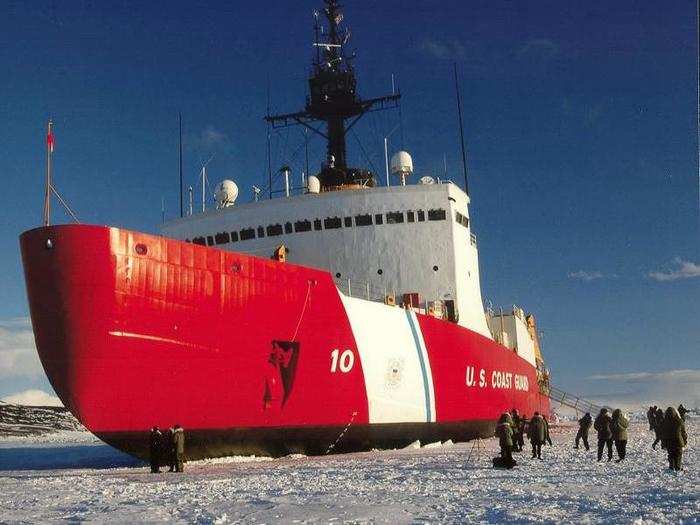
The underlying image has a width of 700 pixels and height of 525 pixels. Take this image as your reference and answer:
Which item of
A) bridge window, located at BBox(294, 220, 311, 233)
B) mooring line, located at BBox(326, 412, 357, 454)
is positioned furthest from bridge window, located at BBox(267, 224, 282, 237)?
mooring line, located at BBox(326, 412, 357, 454)

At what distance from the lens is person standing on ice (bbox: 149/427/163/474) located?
1232 cm

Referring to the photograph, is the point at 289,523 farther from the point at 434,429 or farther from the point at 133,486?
the point at 434,429

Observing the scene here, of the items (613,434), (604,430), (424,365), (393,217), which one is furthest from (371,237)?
(613,434)

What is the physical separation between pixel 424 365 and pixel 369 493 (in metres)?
10.1

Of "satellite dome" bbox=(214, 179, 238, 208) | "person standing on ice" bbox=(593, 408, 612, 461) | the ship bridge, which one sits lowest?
"person standing on ice" bbox=(593, 408, 612, 461)

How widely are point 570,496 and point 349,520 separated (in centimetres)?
293

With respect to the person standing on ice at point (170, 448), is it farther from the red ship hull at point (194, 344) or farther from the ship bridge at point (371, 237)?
the ship bridge at point (371, 237)

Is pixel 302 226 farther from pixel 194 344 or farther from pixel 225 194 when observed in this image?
pixel 194 344

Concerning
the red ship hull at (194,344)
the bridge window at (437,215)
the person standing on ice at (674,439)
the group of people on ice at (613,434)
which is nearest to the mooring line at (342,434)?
the red ship hull at (194,344)

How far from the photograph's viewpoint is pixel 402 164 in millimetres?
25922

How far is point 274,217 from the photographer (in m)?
22.3

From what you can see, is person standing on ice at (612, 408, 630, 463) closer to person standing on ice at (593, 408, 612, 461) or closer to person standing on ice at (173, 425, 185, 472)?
person standing on ice at (593, 408, 612, 461)

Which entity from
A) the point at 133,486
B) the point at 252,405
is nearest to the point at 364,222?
the point at 252,405

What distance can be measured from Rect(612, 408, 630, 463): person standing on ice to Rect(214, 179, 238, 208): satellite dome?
15827 mm
